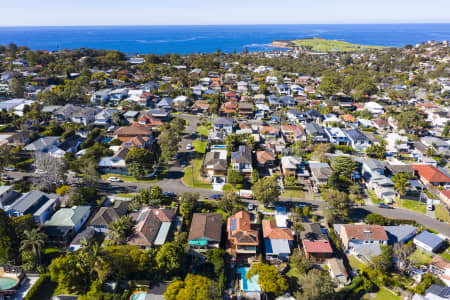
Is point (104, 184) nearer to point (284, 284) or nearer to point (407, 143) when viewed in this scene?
point (284, 284)

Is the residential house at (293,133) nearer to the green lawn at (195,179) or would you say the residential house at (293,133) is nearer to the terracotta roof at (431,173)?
the terracotta roof at (431,173)

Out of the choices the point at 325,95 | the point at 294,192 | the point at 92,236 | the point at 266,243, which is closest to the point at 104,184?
the point at 92,236

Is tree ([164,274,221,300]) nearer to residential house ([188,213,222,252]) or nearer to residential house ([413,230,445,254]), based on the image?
residential house ([188,213,222,252])

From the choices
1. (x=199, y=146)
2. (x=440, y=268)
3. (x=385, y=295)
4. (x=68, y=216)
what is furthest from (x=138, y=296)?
(x=199, y=146)

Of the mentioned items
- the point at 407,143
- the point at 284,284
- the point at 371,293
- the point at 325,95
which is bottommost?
the point at 371,293

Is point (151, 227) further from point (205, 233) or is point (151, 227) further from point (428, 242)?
point (428, 242)

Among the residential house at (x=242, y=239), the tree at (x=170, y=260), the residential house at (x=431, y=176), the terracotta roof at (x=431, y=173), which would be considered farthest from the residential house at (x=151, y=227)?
the terracotta roof at (x=431, y=173)

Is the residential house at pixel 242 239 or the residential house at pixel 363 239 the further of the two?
the residential house at pixel 363 239
